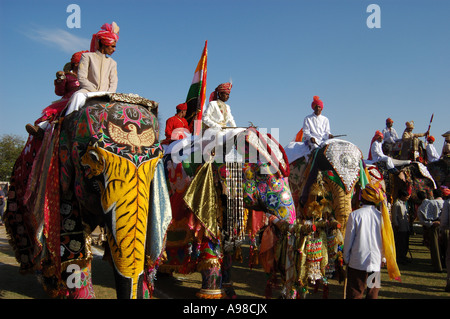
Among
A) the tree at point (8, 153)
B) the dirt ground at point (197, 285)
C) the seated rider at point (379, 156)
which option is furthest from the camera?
the tree at point (8, 153)

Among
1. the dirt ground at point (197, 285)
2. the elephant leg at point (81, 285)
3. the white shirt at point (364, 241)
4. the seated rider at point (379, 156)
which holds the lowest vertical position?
the dirt ground at point (197, 285)

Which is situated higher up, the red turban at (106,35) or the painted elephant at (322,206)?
the red turban at (106,35)

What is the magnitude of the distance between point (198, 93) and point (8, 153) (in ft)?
134

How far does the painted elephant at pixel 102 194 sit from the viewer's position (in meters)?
4.24

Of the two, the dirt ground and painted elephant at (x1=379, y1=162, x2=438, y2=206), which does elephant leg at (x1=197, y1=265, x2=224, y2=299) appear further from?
painted elephant at (x1=379, y1=162, x2=438, y2=206)

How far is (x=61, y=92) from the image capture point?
694 centimetres

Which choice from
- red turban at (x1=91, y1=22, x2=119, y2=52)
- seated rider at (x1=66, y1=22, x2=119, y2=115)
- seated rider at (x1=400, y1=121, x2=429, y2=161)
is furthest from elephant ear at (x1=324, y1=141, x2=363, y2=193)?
seated rider at (x1=400, y1=121, x2=429, y2=161)

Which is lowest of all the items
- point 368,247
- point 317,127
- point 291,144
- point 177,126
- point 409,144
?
point 368,247

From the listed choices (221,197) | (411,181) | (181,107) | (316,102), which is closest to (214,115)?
(181,107)

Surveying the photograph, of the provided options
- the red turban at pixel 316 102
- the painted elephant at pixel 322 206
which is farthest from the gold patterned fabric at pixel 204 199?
the red turban at pixel 316 102

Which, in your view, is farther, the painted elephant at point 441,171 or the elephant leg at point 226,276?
the painted elephant at point 441,171

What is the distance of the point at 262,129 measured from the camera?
6.93m

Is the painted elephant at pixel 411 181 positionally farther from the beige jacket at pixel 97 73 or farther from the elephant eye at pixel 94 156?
the elephant eye at pixel 94 156

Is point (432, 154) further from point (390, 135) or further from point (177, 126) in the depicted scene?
point (177, 126)
